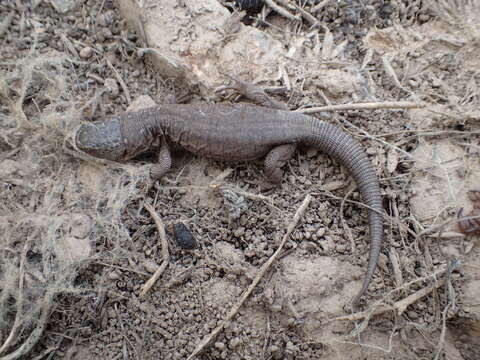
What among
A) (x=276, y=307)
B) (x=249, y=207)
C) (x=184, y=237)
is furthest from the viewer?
(x=249, y=207)

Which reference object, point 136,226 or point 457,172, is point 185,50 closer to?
point 136,226

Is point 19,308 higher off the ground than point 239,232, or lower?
lower

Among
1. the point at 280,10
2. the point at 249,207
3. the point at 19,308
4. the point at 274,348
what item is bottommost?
the point at 19,308

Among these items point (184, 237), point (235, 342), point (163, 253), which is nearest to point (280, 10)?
point (184, 237)

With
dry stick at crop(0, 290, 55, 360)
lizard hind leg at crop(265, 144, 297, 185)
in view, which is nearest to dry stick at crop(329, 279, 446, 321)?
lizard hind leg at crop(265, 144, 297, 185)

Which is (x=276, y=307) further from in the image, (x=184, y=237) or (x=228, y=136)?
(x=228, y=136)

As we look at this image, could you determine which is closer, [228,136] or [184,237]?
[184,237]

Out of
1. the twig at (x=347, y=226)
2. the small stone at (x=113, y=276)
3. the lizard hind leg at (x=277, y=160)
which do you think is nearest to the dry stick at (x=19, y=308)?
the small stone at (x=113, y=276)
